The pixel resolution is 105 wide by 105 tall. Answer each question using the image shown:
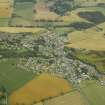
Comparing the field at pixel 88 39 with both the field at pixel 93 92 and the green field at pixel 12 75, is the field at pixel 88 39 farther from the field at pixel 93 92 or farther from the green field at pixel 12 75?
the green field at pixel 12 75

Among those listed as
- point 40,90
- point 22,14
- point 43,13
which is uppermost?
point 22,14

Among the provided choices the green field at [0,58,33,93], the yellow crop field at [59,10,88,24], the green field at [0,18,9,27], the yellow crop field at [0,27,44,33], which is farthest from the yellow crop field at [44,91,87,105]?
the yellow crop field at [59,10,88,24]

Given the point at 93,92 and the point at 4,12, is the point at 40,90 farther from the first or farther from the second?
the point at 4,12

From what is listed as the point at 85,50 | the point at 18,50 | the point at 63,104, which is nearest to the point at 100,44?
the point at 85,50

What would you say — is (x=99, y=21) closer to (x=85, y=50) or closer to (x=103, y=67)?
→ (x=85, y=50)

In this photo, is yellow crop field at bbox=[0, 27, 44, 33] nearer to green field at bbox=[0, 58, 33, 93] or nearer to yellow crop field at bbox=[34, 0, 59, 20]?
yellow crop field at bbox=[34, 0, 59, 20]

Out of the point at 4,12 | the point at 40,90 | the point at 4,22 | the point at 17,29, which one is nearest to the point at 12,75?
the point at 40,90
